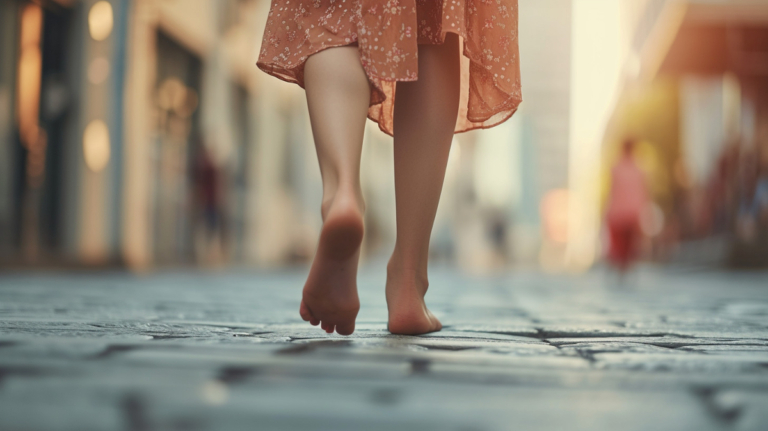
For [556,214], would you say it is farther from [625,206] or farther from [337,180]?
[337,180]

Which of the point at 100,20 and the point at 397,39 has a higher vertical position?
the point at 100,20

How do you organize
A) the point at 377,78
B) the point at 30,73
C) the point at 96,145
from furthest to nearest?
the point at 96,145 → the point at 30,73 → the point at 377,78

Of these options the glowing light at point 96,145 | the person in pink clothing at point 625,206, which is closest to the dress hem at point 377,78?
the person in pink clothing at point 625,206

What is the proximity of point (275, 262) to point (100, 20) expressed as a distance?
8279mm

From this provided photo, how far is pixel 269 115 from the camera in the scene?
53.6 ft

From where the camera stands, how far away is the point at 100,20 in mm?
9055

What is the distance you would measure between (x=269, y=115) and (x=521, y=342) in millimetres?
14959

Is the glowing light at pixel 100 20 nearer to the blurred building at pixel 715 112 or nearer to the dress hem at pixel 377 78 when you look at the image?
the blurred building at pixel 715 112

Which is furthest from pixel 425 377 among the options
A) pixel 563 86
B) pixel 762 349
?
pixel 563 86

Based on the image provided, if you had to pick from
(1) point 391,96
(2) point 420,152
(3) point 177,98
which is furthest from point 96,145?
(2) point 420,152

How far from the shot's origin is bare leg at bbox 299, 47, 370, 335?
5.38ft

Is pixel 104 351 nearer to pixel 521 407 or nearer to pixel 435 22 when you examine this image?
pixel 521 407

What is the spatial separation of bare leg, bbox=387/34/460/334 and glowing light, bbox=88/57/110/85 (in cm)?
774

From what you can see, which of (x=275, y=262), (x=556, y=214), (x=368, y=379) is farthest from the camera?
(x=556, y=214)
